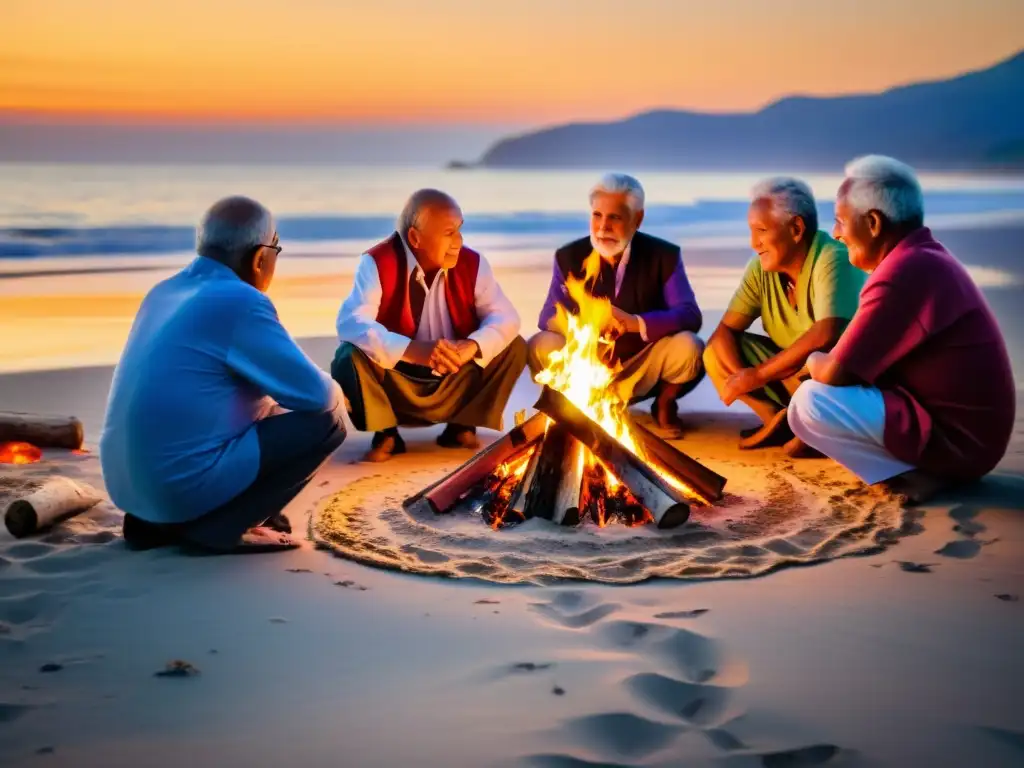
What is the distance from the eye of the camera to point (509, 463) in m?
5.72

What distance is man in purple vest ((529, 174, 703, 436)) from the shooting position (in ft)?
23.2

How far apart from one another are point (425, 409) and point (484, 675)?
3.13 metres

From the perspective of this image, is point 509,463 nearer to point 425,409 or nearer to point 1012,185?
point 425,409

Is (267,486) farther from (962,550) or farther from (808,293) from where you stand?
(808,293)

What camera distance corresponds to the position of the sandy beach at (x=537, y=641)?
3.34 metres

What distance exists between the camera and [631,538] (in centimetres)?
514

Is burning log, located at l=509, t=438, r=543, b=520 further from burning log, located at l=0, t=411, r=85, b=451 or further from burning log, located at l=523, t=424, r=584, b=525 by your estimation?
burning log, located at l=0, t=411, r=85, b=451

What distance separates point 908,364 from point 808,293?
3.75 feet

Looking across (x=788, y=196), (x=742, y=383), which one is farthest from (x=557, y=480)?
(x=788, y=196)

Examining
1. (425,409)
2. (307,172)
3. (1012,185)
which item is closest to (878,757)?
(425,409)

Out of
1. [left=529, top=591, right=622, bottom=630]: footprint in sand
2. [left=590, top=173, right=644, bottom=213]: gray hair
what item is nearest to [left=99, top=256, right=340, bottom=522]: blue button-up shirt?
[left=529, top=591, right=622, bottom=630]: footprint in sand

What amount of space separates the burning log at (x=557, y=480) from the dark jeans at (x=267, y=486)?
958 millimetres

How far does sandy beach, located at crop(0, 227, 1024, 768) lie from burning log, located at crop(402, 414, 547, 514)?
19 cm

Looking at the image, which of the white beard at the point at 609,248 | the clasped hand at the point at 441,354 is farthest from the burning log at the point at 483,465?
the white beard at the point at 609,248
